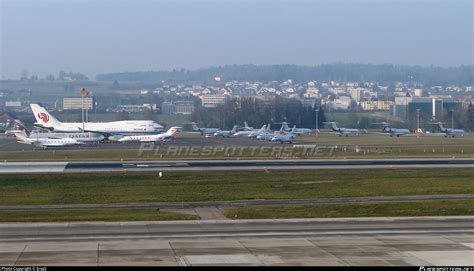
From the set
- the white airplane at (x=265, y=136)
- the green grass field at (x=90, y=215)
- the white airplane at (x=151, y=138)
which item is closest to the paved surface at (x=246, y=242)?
the green grass field at (x=90, y=215)

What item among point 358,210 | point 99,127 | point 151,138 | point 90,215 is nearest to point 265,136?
point 151,138

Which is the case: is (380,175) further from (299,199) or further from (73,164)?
(73,164)

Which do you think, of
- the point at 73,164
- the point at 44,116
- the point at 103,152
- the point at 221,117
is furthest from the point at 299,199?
the point at 221,117

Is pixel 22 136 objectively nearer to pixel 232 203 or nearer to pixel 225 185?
pixel 225 185

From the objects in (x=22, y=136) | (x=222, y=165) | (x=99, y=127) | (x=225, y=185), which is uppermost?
(x=225, y=185)

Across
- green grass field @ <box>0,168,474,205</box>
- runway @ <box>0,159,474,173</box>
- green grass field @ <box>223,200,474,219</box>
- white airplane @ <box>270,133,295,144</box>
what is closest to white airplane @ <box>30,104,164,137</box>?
white airplane @ <box>270,133,295,144</box>

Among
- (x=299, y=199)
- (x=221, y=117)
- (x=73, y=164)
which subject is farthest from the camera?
(x=221, y=117)

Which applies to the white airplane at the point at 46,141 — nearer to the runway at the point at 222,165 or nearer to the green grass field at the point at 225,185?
the runway at the point at 222,165
